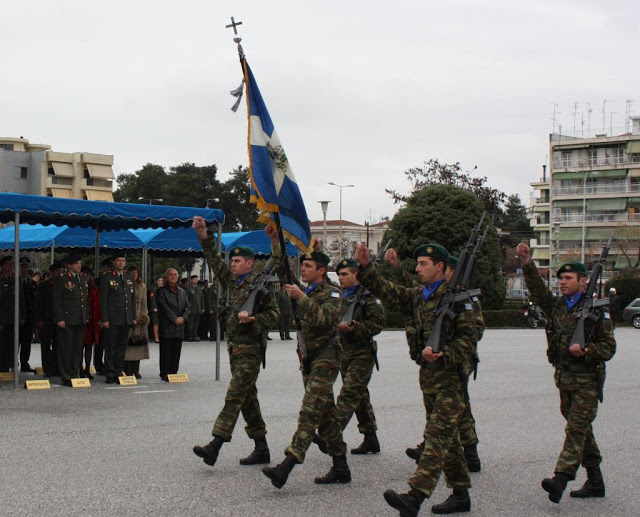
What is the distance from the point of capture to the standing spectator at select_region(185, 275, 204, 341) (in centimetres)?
2605

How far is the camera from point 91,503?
6.73 metres

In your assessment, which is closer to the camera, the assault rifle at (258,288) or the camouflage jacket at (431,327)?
the camouflage jacket at (431,327)

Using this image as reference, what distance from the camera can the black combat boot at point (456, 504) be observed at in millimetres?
6625

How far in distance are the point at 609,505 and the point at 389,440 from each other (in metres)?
3.02

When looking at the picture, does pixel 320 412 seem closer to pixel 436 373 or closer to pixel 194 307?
pixel 436 373

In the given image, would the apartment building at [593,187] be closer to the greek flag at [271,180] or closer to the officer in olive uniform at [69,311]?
the officer in olive uniform at [69,311]

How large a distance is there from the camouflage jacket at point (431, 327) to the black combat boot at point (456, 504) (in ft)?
2.65

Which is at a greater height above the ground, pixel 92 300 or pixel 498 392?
pixel 92 300

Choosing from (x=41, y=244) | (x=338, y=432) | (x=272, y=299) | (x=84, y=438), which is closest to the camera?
(x=338, y=432)

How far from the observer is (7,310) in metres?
14.8

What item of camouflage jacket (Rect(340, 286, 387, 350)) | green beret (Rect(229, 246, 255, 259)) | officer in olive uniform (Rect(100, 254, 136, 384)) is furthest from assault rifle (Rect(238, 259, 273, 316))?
officer in olive uniform (Rect(100, 254, 136, 384))

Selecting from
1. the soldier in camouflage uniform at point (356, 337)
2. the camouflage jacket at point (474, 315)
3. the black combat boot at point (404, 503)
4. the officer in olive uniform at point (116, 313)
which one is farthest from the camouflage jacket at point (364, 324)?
the officer in olive uniform at point (116, 313)

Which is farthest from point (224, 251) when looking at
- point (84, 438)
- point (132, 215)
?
point (84, 438)

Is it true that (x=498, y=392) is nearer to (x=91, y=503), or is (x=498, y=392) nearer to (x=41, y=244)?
(x=91, y=503)
